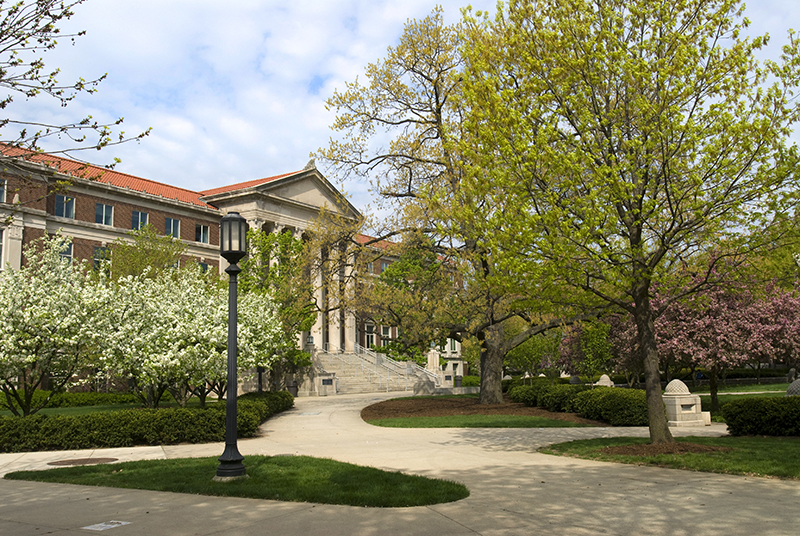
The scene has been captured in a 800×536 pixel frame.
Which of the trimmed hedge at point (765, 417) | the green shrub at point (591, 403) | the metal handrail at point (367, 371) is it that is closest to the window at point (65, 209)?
the metal handrail at point (367, 371)

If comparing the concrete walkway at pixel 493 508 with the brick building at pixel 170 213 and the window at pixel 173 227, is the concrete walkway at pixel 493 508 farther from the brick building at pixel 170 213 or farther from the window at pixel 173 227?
the window at pixel 173 227

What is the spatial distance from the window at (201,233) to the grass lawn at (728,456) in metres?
40.7

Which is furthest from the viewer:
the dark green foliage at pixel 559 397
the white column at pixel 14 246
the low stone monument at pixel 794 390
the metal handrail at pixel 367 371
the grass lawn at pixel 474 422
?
the metal handrail at pixel 367 371

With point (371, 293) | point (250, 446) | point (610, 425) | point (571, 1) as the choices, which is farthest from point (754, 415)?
point (371, 293)

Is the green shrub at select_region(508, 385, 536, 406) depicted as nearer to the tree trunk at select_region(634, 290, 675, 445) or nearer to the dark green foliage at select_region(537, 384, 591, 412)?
the dark green foliage at select_region(537, 384, 591, 412)

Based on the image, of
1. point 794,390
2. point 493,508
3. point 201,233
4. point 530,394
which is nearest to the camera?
point 493,508

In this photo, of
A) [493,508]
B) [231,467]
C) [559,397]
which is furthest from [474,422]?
[493,508]

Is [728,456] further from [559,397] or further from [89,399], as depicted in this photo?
[89,399]

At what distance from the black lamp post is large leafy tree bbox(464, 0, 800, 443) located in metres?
4.82

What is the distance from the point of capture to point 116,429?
586 inches

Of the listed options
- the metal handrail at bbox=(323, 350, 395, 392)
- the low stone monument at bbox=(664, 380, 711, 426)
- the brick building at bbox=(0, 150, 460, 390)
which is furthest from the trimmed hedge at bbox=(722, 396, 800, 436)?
the metal handrail at bbox=(323, 350, 395, 392)

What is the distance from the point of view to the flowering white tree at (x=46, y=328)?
14.9 m

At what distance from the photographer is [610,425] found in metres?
18.7

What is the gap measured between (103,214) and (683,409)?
1532 inches
